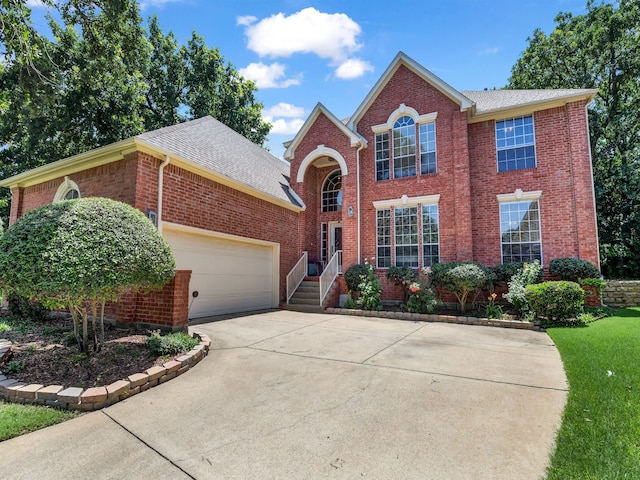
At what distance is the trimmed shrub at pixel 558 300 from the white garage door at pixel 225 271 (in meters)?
8.14

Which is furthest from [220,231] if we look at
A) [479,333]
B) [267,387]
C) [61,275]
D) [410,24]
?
[410,24]

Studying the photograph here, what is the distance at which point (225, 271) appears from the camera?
32.1 feet

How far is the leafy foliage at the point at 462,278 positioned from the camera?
374 inches

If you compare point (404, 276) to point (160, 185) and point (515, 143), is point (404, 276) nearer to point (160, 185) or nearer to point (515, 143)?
point (515, 143)

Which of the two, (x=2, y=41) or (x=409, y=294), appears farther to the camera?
(x=409, y=294)

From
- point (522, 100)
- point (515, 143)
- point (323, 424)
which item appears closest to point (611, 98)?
point (522, 100)

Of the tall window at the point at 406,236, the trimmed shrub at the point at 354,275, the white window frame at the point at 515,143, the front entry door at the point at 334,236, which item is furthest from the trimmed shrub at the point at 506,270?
the front entry door at the point at 334,236

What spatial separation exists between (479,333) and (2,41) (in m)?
12.2

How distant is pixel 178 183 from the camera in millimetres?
8117

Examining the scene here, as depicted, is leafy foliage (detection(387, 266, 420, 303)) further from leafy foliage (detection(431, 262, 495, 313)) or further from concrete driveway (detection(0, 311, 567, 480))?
concrete driveway (detection(0, 311, 567, 480))

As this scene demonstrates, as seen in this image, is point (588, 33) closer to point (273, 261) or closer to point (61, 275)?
point (273, 261)

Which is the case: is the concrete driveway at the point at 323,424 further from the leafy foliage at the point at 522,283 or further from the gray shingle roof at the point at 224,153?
the gray shingle roof at the point at 224,153

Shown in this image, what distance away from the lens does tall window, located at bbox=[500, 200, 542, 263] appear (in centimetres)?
1062

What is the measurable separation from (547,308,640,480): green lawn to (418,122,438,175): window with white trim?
7641 mm
